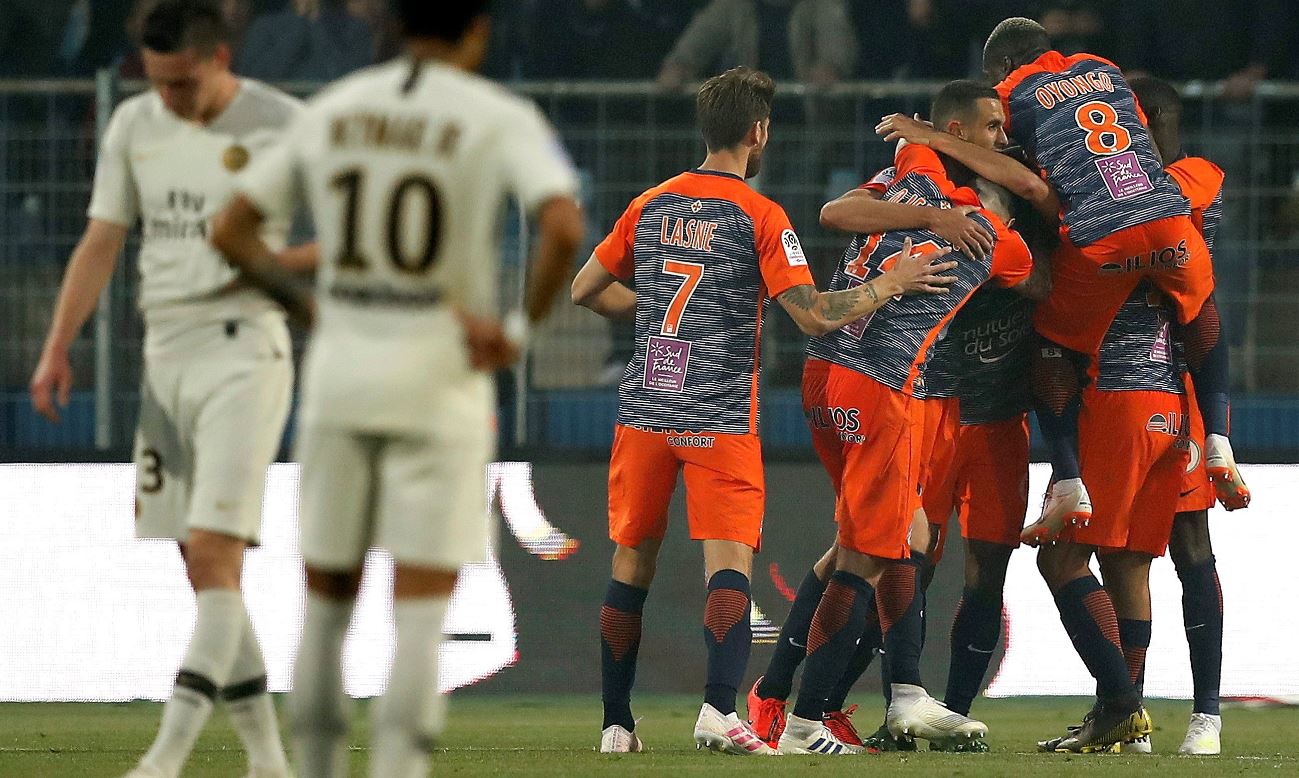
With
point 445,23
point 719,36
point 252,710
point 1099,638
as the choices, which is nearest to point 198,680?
point 252,710

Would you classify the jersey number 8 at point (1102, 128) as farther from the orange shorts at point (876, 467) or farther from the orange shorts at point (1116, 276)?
the orange shorts at point (876, 467)

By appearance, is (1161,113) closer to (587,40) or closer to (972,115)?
(972,115)

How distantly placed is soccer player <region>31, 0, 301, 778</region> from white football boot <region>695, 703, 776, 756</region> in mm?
1780

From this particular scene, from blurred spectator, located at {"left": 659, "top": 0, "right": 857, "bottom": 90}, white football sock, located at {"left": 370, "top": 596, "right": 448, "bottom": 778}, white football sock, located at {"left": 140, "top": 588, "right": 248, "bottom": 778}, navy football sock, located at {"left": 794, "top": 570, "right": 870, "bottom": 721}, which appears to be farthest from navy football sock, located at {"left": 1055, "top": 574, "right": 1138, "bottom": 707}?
blurred spectator, located at {"left": 659, "top": 0, "right": 857, "bottom": 90}

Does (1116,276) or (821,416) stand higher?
(1116,276)

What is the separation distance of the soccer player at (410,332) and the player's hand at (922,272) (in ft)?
9.79

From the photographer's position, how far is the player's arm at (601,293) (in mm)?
6883

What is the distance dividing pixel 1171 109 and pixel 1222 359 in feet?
3.55

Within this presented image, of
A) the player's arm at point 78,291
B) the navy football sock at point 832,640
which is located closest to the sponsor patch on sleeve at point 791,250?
the navy football sock at point 832,640

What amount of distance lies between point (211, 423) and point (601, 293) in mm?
2203

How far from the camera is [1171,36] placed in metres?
11.5

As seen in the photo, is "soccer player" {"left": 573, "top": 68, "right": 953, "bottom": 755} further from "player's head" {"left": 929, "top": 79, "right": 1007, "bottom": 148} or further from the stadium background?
the stadium background

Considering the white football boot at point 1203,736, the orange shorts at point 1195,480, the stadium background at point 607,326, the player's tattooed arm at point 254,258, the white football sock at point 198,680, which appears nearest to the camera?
the player's tattooed arm at point 254,258

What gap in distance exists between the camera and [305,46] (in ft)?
36.2
